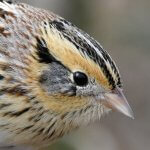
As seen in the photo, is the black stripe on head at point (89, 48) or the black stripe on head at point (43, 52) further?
the black stripe on head at point (43, 52)

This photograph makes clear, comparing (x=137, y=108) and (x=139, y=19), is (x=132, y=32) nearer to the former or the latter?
(x=139, y=19)

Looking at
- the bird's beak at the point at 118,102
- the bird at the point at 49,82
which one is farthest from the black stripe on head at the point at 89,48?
the bird's beak at the point at 118,102

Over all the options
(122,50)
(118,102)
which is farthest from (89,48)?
(122,50)

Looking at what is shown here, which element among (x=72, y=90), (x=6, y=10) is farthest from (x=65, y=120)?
(x=6, y=10)

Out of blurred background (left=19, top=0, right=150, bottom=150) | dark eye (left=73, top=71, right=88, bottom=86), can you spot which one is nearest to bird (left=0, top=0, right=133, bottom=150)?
dark eye (left=73, top=71, right=88, bottom=86)

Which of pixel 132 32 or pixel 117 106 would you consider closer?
pixel 117 106

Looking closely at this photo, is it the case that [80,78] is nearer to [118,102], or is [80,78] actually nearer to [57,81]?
[57,81]

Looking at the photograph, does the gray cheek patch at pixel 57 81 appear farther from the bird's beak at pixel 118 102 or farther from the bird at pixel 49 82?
the bird's beak at pixel 118 102
